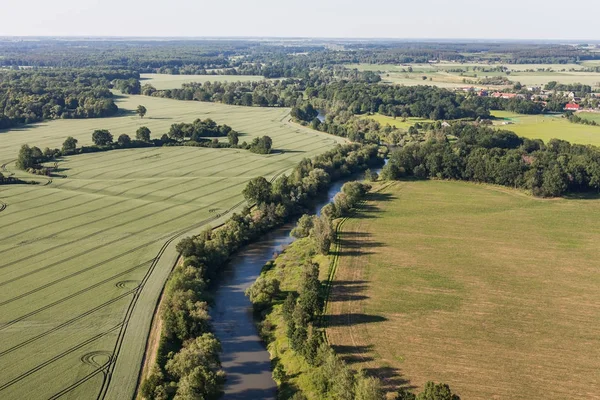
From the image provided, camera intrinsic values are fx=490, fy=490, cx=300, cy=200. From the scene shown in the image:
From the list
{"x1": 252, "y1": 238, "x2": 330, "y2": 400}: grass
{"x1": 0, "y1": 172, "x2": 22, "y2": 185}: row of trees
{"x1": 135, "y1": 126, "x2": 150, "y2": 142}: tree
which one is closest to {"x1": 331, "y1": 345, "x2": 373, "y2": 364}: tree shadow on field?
{"x1": 252, "y1": 238, "x2": 330, "y2": 400}: grass

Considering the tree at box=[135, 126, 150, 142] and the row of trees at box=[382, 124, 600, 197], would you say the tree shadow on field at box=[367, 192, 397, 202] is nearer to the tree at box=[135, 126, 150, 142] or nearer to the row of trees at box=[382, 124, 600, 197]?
the row of trees at box=[382, 124, 600, 197]

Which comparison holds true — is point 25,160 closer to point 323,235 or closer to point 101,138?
point 101,138

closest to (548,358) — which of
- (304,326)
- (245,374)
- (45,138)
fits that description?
(304,326)

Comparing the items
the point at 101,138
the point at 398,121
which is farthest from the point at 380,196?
the point at 398,121

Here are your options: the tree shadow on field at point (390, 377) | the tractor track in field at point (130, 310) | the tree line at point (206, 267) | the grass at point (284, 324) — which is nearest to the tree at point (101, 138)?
the tree line at point (206, 267)

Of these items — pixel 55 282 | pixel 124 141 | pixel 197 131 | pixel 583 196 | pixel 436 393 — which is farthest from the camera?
pixel 197 131

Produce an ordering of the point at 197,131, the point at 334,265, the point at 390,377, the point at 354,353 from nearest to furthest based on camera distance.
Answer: the point at 390,377 → the point at 354,353 → the point at 334,265 → the point at 197,131

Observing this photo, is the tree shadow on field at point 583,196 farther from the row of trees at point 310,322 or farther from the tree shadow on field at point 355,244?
the row of trees at point 310,322
